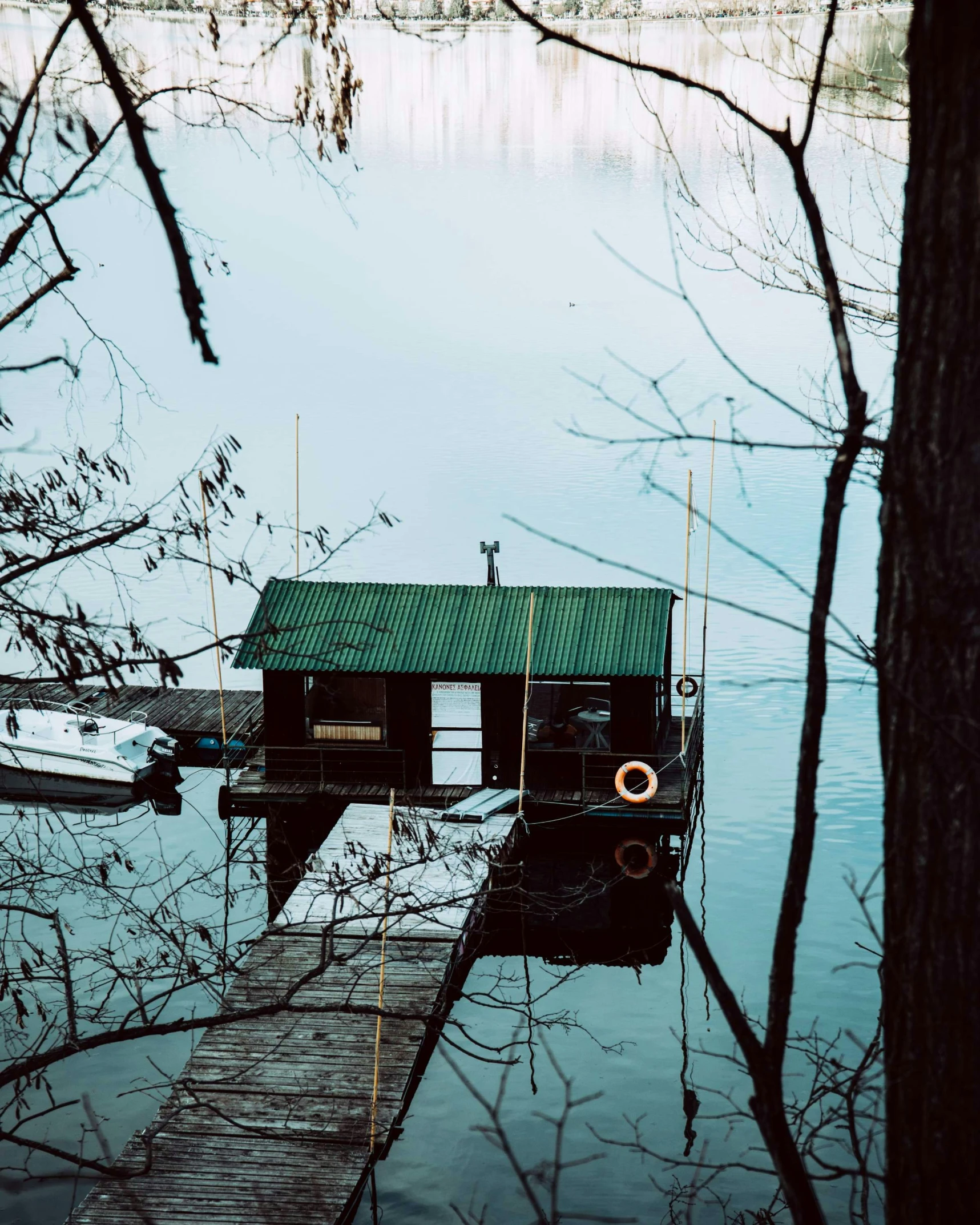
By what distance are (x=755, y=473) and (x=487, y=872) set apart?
1362 inches

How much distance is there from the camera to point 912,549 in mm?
3178

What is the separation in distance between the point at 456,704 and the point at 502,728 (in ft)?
3.01

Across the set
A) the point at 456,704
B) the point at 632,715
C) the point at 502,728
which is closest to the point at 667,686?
the point at 632,715

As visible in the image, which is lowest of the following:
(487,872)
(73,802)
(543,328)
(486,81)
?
(73,802)

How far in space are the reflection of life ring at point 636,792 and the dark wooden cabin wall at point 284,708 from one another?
5.77 meters

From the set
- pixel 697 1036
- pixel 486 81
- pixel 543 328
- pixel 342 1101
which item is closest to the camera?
pixel 342 1101

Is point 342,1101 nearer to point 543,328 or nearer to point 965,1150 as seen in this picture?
point 965,1150

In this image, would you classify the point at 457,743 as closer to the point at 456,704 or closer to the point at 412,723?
the point at 456,704

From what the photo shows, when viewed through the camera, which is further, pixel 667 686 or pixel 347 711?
pixel 667 686

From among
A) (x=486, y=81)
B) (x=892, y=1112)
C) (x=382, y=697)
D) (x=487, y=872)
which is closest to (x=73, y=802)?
(x=382, y=697)

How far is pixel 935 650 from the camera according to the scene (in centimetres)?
318

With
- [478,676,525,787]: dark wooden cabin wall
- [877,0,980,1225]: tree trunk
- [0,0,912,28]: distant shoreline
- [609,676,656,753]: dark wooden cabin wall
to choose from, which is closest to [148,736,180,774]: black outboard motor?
[478,676,525,787]: dark wooden cabin wall

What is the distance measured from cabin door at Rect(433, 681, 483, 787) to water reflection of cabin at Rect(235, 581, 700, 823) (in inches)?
0.9

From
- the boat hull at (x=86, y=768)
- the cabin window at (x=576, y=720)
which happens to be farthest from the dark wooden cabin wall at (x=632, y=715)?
the boat hull at (x=86, y=768)
